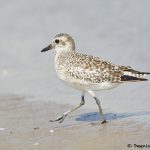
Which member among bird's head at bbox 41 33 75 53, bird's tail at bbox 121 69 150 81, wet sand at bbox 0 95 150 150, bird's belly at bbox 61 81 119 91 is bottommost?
wet sand at bbox 0 95 150 150

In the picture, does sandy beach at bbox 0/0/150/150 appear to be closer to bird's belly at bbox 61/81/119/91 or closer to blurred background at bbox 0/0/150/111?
blurred background at bbox 0/0/150/111

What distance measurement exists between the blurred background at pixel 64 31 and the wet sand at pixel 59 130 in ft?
1.94

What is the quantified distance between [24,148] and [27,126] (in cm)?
136

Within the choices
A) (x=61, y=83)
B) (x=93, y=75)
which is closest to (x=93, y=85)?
(x=93, y=75)

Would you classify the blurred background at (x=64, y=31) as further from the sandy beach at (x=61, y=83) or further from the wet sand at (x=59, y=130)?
the wet sand at (x=59, y=130)

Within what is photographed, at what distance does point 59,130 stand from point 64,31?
21.6 ft

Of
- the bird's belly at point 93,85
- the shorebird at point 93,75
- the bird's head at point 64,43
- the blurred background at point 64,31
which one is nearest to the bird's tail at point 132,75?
the shorebird at point 93,75

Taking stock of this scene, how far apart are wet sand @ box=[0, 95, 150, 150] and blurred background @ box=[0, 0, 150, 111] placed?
59cm

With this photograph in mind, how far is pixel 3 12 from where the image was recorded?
18281 millimetres

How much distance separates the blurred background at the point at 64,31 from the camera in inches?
531

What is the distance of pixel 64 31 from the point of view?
1716cm

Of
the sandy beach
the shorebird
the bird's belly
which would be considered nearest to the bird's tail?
the shorebird

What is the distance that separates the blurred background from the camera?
1348 centimetres

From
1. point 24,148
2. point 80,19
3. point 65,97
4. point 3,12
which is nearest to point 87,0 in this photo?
point 80,19
